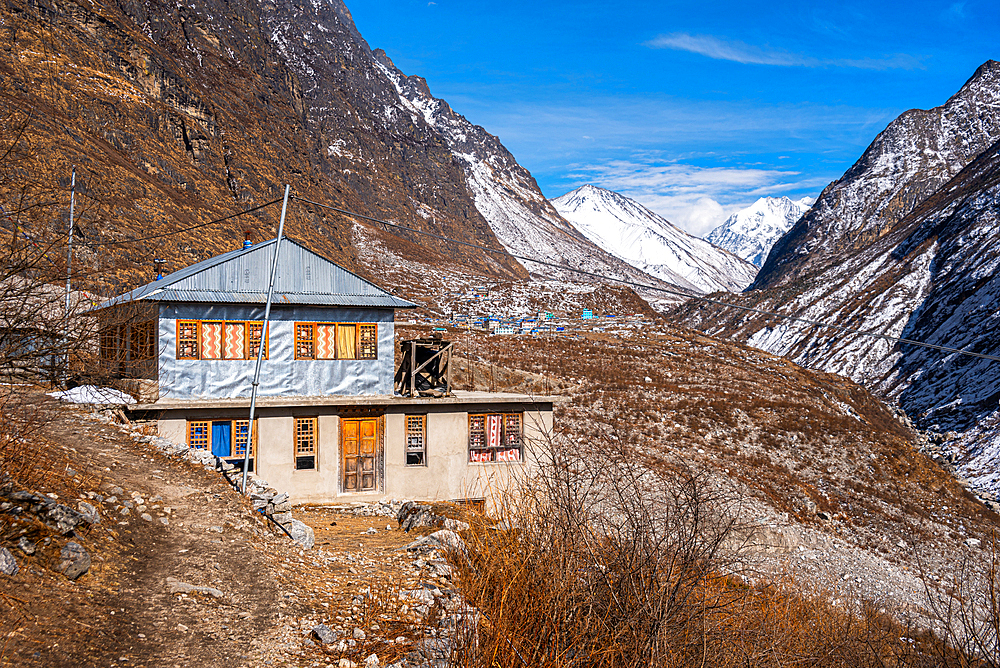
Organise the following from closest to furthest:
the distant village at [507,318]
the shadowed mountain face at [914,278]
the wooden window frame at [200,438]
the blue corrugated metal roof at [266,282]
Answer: the wooden window frame at [200,438] < the blue corrugated metal roof at [266,282] < the shadowed mountain face at [914,278] < the distant village at [507,318]

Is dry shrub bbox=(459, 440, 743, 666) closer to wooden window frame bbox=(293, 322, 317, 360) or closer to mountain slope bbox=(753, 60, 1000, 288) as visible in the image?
wooden window frame bbox=(293, 322, 317, 360)

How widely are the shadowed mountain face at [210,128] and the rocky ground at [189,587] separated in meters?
3.81

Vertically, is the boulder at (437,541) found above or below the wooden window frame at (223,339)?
below

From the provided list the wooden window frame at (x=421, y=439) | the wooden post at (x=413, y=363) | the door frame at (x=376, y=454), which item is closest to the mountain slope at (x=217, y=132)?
the door frame at (x=376, y=454)

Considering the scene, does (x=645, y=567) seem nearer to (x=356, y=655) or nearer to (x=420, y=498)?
(x=356, y=655)

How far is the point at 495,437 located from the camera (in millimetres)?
21547

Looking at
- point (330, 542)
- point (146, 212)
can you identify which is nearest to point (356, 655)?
point (330, 542)

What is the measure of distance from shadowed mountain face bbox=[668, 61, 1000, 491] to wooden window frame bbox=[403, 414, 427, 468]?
28617 mm

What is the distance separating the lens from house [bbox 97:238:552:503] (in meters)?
19.0

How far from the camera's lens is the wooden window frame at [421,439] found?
2067 centimetres

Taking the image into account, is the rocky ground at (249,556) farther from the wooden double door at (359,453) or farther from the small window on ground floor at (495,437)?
the small window on ground floor at (495,437)

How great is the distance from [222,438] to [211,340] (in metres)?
2.81

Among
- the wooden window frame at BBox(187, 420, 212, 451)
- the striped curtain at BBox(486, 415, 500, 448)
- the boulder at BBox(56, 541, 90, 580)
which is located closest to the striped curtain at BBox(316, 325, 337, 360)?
the wooden window frame at BBox(187, 420, 212, 451)

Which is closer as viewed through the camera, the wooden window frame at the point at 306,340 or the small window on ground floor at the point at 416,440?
the wooden window frame at the point at 306,340
